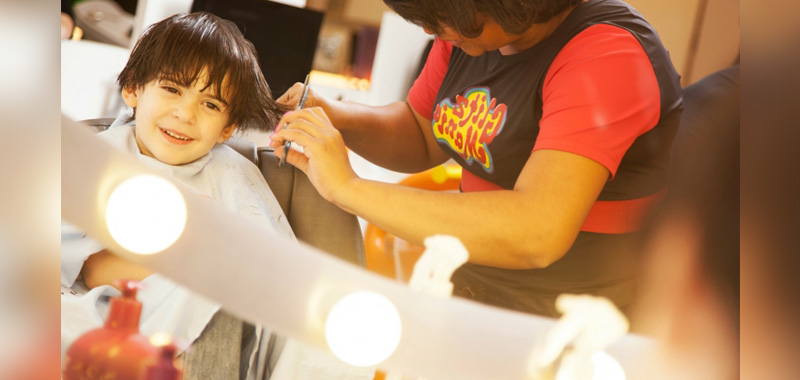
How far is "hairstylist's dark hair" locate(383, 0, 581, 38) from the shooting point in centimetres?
44

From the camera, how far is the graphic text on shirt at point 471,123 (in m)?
0.46

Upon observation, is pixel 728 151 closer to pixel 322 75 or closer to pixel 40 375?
pixel 322 75

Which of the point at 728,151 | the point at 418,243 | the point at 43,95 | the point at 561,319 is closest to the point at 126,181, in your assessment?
the point at 43,95

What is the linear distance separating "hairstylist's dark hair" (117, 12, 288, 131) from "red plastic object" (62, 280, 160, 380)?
0.13 m

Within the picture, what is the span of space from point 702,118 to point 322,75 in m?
0.27

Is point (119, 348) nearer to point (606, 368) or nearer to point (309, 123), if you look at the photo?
point (309, 123)

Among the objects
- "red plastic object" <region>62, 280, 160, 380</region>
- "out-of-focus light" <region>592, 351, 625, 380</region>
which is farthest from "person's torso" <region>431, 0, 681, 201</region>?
"red plastic object" <region>62, 280, 160, 380</region>

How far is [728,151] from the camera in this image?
0.50 metres

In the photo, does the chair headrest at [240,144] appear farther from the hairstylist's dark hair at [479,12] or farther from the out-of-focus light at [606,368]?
the out-of-focus light at [606,368]

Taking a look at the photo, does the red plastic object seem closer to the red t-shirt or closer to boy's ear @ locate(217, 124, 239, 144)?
boy's ear @ locate(217, 124, 239, 144)

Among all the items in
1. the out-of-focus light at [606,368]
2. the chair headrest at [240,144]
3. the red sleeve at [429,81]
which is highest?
the red sleeve at [429,81]

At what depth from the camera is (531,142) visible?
1.47 ft

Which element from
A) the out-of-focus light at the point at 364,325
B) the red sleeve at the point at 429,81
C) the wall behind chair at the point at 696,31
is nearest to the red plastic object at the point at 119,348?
the out-of-focus light at the point at 364,325

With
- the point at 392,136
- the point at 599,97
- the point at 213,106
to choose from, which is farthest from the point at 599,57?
the point at 213,106
